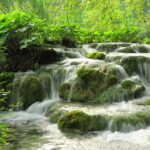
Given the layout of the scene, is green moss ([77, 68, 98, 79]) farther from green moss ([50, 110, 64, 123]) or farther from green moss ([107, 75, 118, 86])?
green moss ([50, 110, 64, 123])

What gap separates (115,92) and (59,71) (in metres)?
2.58

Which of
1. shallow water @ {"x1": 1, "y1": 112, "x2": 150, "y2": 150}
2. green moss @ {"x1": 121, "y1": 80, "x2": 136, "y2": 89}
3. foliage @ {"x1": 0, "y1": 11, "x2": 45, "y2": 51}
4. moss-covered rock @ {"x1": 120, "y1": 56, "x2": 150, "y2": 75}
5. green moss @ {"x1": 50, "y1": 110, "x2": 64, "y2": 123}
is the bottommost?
shallow water @ {"x1": 1, "y1": 112, "x2": 150, "y2": 150}

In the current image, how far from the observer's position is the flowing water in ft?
19.7

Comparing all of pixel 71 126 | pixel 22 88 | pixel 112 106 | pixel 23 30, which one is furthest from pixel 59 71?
pixel 71 126

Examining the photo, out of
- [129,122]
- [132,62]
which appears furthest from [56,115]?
[132,62]

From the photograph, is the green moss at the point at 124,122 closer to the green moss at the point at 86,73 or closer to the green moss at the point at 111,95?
the green moss at the point at 111,95

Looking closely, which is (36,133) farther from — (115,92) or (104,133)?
(115,92)

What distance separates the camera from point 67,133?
696 cm

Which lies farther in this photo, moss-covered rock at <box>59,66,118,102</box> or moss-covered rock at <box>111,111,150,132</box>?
moss-covered rock at <box>59,66,118,102</box>

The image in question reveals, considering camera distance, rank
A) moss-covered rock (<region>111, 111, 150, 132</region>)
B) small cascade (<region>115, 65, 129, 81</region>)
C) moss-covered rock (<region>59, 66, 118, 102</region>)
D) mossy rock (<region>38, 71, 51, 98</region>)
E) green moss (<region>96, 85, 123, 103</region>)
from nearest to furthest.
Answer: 1. moss-covered rock (<region>111, 111, 150, 132</region>)
2. green moss (<region>96, 85, 123, 103</region>)
3. moss-covered rock (<region>59, 66, 118, 102</region>)
4. small cascade (<region>115, 65, 129, 81</region>)
5. mossy rock (<region>38, 71, 51, 98</region>)

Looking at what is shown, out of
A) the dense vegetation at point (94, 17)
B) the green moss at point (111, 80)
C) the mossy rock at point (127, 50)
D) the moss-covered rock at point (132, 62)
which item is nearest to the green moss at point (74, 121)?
the green moss at point (111, 80)

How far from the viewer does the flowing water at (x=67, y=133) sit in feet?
19.7

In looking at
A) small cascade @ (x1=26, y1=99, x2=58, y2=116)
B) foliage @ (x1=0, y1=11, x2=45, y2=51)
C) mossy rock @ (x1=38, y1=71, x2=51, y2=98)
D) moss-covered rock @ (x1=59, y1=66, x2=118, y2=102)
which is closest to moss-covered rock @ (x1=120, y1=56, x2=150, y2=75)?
moss-covered rock @ (x1=59, y1=66, x2=118, y2=102)

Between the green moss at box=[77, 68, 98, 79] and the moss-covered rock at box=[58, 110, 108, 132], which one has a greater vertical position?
the green moss at box=[77, 68, 98, 79]
